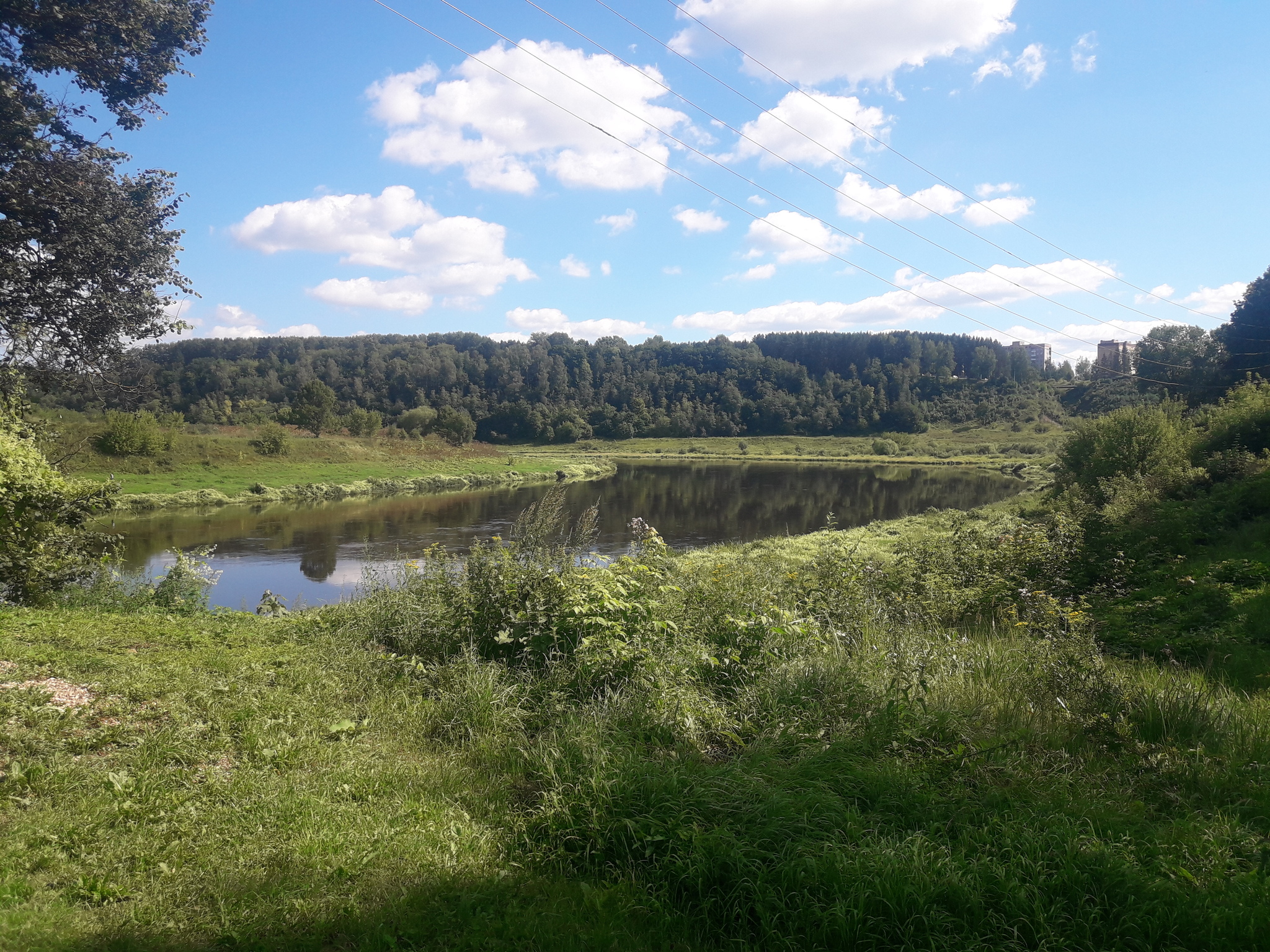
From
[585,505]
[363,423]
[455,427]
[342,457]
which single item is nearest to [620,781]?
[585,505]

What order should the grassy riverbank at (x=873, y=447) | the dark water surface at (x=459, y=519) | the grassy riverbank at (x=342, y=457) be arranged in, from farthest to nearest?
the grassy riverbank at (x=873, y=447) → the grassy riverbank at (x=342, y=457) → the dark water surface at (x=459, y=519)

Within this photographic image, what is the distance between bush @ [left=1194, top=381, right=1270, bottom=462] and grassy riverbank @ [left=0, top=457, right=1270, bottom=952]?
14.9 metres

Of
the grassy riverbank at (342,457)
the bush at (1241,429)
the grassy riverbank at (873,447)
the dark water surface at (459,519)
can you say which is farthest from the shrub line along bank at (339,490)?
the bush at (1241,429)

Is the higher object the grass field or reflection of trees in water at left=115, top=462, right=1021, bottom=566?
the grass field

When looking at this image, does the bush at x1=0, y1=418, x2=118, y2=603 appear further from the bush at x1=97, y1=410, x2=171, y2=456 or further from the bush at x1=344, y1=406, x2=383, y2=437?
the bush at x1=344, y1=406, x2=383, y2=437

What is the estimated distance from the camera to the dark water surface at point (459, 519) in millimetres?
19797

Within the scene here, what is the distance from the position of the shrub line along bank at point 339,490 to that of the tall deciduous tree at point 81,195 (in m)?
15.6

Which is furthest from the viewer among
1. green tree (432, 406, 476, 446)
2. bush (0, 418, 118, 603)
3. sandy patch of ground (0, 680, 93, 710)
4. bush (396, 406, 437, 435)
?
bush (396, 406, 437, 435)

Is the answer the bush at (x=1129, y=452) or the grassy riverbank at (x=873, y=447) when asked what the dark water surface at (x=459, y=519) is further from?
the grassy riverbank at (x=873, y=447)

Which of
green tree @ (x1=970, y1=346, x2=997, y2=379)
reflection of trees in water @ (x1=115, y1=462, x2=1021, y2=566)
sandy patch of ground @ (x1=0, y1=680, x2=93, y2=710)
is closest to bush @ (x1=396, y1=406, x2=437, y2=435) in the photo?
reflection of trees in water @ (x1=115, y1=462, x2=1021, y2=566)

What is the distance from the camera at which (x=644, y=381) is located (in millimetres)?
149000

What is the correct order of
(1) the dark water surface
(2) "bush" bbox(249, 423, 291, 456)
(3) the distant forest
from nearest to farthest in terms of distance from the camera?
(1) the dark water surface
(2) "bush" bbox(249, 423, 291, 456)
(3) the distant forest

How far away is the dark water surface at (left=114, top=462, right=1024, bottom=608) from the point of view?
19797mm

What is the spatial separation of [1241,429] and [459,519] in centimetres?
2830
